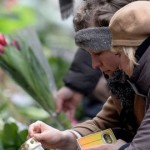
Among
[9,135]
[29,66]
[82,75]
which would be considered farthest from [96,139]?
[82,75]

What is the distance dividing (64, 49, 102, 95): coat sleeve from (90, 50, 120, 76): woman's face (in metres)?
1.00

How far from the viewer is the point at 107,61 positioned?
236 cm

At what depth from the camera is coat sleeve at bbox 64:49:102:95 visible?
3.42m

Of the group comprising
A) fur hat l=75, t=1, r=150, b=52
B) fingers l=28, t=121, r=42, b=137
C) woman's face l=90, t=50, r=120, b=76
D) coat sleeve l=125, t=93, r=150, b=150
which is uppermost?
fur hat l=75, t=1, r=150, b=52

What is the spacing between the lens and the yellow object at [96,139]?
235 centimetres

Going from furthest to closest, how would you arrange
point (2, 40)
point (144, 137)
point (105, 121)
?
point (2, 40) → point (105, 121) → point (144, 137)

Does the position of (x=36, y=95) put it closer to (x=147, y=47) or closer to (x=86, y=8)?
(x=86, y=8)

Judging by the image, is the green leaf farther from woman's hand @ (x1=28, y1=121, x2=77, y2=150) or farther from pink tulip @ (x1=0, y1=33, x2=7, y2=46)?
pink tulip @ (x1=0, y1=33, x2=7, y2=46)

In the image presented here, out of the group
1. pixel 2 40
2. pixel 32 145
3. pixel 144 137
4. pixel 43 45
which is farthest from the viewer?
pixel 43 45

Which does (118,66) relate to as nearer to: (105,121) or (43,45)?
(105,121)

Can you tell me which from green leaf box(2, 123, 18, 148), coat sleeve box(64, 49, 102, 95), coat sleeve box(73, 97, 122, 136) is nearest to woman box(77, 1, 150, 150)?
coat sleeve box(73, 97, 122, 136)

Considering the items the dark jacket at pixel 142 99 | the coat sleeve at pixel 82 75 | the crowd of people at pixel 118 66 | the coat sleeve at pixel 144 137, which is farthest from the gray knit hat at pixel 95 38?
the coat sleeve at pixel 82 75

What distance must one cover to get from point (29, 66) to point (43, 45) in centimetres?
227

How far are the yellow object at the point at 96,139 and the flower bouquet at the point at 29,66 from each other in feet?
2.63
